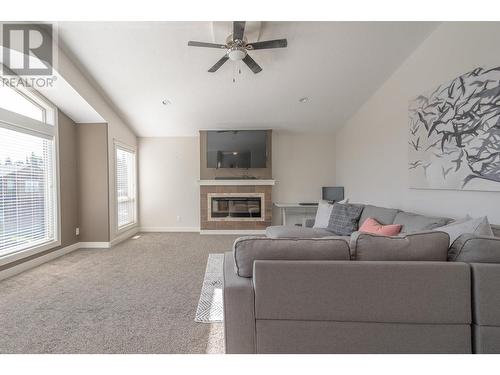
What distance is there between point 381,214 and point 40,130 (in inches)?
195

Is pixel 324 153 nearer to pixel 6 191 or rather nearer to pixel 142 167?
pixel 142 167

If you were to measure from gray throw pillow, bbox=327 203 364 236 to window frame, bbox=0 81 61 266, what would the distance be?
168 inches

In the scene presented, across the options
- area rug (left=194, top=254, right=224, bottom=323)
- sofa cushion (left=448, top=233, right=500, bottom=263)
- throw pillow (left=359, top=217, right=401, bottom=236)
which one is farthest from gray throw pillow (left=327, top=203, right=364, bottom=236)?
sofa cushion (left=448, top=233, right=500, bottom=263)

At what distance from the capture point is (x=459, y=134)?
226cm

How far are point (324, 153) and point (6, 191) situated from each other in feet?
19.1

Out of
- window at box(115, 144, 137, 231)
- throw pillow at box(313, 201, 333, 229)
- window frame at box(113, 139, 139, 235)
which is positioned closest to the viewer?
throw pillow at box(313, 201, 333, 229)

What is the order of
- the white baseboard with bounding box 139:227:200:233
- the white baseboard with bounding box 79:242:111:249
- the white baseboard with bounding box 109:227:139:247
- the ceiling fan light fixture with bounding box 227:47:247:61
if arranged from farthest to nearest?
1. the white baseboard with bounding box 139:227:200:233
2. the white baseboard with bounding box 109:227:139:247
3. the white baseboard with bounding box 79:242:111:249
4. the ceiling fan light fixture with bounding box 227:47:247:61

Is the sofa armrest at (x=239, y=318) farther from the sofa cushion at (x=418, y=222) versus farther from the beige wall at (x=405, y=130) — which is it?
the beige wall at (x=405, y=130)

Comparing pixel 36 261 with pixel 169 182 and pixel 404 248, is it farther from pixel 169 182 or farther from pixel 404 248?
pixel 404 248

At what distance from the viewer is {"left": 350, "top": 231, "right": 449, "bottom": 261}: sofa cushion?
1.30m

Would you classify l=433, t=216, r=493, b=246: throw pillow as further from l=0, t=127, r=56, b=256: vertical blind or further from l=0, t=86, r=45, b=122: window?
l=0, t=86, r=45, b=122: window
